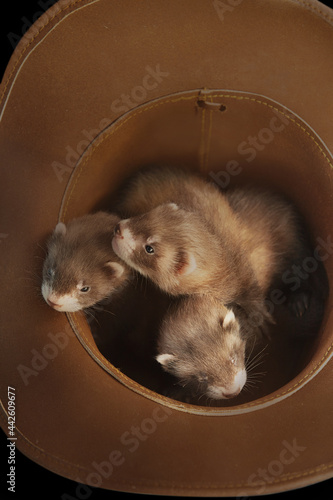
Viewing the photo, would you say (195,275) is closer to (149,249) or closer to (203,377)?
(149,249)

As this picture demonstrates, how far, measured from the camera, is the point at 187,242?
170 cm

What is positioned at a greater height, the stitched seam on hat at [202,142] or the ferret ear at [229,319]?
the stitched seam on hat at [202,142]

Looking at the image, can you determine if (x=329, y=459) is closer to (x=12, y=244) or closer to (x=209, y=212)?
(x=209, y=212)

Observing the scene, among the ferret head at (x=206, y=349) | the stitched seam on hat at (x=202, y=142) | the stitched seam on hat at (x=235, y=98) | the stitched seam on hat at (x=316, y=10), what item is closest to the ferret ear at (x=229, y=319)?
the ferret head at (x=206, y=349)

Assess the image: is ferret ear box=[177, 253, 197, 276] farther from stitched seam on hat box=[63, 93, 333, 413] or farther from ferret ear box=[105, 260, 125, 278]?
stitched seam on hat box=[63, 93, 333, 413]

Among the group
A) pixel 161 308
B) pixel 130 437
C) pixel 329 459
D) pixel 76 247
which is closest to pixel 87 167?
pixel 76 247

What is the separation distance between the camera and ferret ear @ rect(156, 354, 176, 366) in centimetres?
171

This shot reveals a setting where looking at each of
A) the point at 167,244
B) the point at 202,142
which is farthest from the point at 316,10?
the point at 167,244

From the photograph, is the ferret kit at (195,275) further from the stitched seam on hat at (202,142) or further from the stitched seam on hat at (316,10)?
the stitched seam on hat at (316,10)

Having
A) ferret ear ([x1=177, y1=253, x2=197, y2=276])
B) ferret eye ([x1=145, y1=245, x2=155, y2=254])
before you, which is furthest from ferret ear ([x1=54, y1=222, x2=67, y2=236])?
ferret ear ([x1=177, y1=253, x2=197, y2=276])

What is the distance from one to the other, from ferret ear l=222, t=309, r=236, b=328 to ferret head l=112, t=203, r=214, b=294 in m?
0.16

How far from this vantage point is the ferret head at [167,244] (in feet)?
5.56

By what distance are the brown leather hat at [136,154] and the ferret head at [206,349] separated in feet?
0.39

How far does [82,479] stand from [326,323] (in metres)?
0.89
